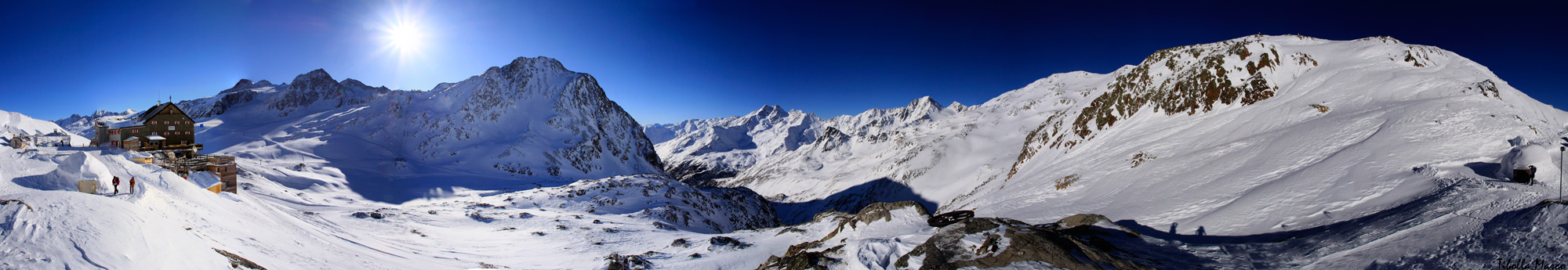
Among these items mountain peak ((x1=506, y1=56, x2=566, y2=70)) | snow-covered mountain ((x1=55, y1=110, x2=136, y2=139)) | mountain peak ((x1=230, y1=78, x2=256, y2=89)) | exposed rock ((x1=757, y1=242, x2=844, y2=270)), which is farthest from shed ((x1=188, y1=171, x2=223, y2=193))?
mountain peak ((x1=230, y1=78, x2=256, y2=89))

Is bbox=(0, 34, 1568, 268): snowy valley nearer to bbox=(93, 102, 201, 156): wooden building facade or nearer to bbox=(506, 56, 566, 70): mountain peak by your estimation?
bbox=(93, 102, 201, 156): wooden building facade

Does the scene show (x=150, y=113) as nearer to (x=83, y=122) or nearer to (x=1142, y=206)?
(x=1142, y=206)

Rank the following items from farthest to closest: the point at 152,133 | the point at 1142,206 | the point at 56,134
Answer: the point at 152,133 < the point at 56,134 < the point at 1142,206

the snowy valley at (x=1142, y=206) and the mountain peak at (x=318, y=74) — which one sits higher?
the mountain peak at (x=318, y=74)

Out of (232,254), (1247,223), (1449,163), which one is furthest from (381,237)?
(1449,163)

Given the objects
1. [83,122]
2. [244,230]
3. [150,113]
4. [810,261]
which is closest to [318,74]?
[83,122]

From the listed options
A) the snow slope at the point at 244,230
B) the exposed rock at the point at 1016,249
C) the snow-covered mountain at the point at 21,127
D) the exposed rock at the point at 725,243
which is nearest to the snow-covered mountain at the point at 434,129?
the snow-covered mountain at the point at 21,127

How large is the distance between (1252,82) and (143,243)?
51.1 m

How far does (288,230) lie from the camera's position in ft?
70.6

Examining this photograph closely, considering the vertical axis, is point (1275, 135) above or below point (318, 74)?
below

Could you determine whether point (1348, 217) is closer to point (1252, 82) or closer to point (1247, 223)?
point (1247, 223)

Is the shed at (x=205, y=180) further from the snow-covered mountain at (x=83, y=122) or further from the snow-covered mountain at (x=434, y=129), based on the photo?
the snow-covered mountain at (x=83, y=122)

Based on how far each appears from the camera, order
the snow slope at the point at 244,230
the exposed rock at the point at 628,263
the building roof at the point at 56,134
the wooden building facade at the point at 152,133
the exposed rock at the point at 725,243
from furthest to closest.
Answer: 1. the wooden building facade at the point at 152,133
2. the building roof at the point at 56,134
3. the exposed rock at the point at 725,243
4. the exposed rock at the point at 628,263
5. the snow slope at the point at 244,230

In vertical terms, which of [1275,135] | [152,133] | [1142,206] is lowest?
[1142,206]
